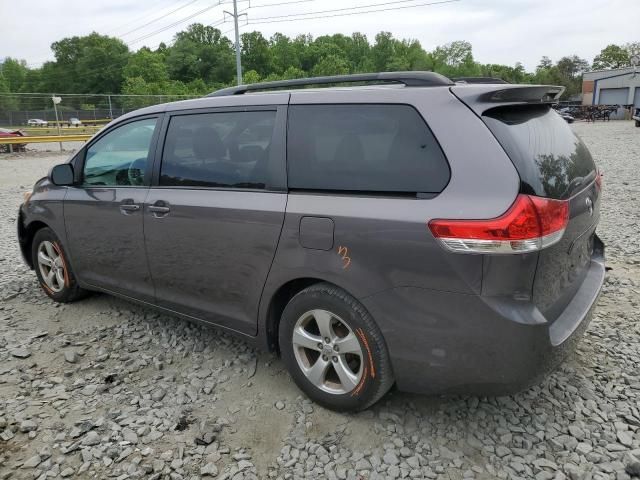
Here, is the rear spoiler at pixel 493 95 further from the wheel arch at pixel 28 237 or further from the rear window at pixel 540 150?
the wheel arch at pixel 28 237

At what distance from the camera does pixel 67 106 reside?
1261 inches

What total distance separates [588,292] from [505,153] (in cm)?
114

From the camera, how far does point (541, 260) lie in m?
2.30

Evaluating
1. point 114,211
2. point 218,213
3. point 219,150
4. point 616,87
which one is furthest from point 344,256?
point 616,87

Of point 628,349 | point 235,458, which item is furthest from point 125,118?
point 628,349

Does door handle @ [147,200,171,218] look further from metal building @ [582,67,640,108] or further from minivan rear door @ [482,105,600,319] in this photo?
metal building @ [582,67,640,108]

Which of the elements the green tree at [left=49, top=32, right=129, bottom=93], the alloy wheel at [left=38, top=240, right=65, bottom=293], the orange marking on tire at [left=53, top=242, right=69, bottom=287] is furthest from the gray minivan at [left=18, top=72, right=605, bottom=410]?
the green tree at [left=49, top=32, right=129, bottom=93]

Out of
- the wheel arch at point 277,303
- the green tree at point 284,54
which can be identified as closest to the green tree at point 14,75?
the green tree at point 284,54

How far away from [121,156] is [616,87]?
211ft

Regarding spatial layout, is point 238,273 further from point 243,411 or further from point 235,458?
point 235,458

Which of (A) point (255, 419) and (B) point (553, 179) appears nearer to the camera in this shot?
(B) point (553, 179)

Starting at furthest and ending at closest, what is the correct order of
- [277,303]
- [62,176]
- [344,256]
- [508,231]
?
[62,176], [277,303], [344,256], [508,231]

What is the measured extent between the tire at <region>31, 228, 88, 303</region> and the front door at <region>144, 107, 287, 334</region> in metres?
1.32

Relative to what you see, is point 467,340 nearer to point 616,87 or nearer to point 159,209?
point 159,209
